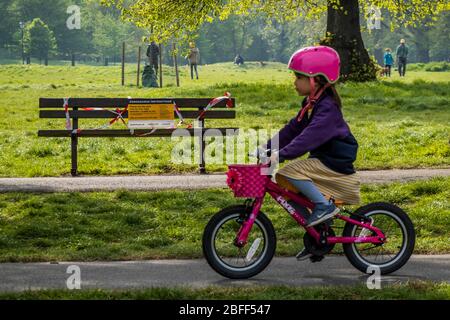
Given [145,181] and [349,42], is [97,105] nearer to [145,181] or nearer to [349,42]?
[145,181]

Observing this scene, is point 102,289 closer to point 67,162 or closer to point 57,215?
point 57,215

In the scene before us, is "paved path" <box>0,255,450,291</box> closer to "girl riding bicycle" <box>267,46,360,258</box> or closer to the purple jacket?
"girl riding bicycle" <box>267,46,360,258</box>

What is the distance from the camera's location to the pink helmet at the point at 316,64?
24.3ft

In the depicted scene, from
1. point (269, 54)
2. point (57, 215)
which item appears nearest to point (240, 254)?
point (57, 215)

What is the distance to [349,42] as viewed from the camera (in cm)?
2928

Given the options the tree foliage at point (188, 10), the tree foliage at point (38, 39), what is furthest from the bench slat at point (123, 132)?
the tree foliage at point (38, 39)

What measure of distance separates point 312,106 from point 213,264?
143 centimetres

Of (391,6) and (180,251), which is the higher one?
(391,6)

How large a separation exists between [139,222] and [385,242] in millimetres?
3841

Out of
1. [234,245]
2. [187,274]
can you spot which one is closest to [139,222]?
[187,274]

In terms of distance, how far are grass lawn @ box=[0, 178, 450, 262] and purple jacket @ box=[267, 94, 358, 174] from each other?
1.64m

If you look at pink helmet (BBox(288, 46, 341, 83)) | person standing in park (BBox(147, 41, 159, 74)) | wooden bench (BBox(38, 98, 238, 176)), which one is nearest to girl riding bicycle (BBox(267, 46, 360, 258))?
pink helmet (BBox(288, 46, 341, 83))

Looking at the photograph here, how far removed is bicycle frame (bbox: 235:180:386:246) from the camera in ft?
24.5
